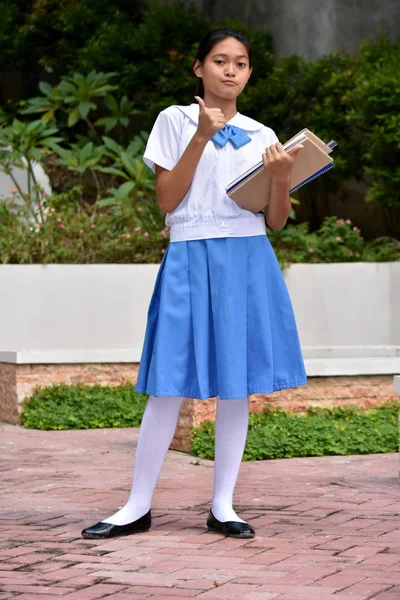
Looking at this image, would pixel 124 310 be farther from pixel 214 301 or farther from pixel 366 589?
pixel 366 589

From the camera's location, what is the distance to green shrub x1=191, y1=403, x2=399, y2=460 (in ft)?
20.2

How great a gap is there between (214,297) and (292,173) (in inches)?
20.5

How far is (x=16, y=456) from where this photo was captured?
6246 mm

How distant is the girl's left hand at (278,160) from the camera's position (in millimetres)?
3910

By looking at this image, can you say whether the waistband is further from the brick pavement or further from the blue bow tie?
the brick pavement

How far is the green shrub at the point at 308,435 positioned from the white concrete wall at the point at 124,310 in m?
1.16

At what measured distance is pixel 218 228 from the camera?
4094 millimetres

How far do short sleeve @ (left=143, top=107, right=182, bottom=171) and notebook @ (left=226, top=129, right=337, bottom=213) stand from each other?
0.26 m

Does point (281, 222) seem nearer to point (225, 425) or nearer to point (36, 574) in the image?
point (225, 425)

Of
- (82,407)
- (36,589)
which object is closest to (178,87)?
(82,407)

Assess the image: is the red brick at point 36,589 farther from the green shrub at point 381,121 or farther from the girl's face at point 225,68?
the green shrub at point 381,121

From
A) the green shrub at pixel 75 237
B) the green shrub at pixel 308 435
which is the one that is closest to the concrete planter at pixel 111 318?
the green shrub at pixel 75 237

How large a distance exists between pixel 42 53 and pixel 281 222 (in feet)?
27.4

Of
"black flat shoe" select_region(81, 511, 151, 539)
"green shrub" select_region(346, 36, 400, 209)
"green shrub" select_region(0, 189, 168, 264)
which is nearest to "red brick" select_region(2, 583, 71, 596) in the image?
"black flat shoe" select_region(81, 511, 151, 539)
